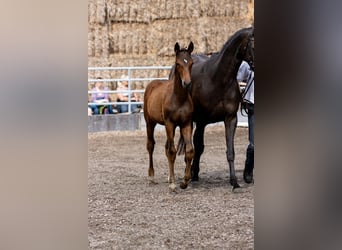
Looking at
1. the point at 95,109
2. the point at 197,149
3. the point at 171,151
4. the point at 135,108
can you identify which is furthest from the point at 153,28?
the point at 171,151

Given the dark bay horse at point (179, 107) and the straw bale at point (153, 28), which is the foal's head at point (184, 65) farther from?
the straw bale at point (153, 28)

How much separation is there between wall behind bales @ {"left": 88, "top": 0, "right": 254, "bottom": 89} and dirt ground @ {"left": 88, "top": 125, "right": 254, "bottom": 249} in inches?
209

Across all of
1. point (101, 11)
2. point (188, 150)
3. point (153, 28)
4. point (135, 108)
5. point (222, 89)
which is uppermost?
point (101, 11)

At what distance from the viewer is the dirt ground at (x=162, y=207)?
14.8 ft

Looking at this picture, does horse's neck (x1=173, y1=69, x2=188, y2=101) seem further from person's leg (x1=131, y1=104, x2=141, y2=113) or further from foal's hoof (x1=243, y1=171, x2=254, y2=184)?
person's leg (x1=131, y1=104, x2=141, y2=113)

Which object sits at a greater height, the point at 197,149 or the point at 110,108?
the point at 197,149

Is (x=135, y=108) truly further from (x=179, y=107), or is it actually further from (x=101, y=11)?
(x=179, y=107)

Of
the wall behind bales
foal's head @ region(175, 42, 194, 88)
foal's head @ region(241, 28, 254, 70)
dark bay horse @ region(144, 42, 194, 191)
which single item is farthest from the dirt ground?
the wall behind bales

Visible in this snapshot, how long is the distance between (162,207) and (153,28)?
374 inches

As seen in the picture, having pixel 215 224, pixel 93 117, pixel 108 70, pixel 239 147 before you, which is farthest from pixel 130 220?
pixel 108 70

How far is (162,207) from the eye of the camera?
18.9ft
